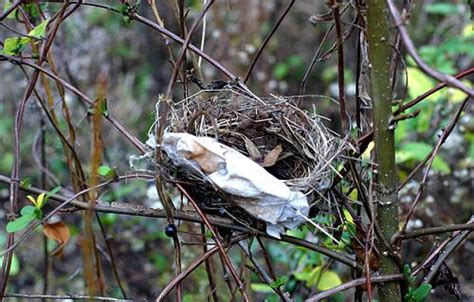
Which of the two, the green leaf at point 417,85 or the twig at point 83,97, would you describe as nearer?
the twig at point 83,97

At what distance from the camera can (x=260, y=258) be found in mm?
2941

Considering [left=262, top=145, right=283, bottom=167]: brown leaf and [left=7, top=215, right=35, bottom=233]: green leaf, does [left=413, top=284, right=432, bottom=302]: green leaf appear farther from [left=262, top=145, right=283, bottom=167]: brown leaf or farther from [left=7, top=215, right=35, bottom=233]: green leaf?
[left=7, top=215, right=35, bottom=233]: green leaf

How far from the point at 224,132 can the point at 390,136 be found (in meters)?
0.31

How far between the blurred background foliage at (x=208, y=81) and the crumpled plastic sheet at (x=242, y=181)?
178 mm

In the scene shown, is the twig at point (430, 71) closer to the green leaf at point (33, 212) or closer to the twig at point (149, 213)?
the twig at point (149, 213)

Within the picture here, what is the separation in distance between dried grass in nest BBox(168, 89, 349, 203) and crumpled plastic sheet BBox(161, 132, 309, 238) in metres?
0.12

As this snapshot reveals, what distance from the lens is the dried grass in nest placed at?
4.20 feet

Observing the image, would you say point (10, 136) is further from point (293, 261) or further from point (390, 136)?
point (390, 136)

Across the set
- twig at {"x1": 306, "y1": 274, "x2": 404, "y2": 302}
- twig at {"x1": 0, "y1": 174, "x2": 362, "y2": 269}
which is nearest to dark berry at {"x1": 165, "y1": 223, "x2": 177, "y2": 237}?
twig at {"x1": 0, "y1": 174, "x2": 362, "y2": 269}

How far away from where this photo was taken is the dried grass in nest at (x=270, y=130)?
1282 mm

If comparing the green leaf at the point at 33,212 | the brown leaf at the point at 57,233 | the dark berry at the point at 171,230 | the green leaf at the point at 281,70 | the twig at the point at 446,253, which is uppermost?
the green leaf at the point at 281,70

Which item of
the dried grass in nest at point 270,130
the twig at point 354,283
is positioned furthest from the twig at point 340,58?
the twig at point 354,283

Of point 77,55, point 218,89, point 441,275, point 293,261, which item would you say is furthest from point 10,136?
point 441,275

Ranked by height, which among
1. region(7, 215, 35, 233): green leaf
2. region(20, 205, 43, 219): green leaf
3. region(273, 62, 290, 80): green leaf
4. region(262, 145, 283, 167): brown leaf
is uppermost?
region(273, 62, 290, 80): green leaf
